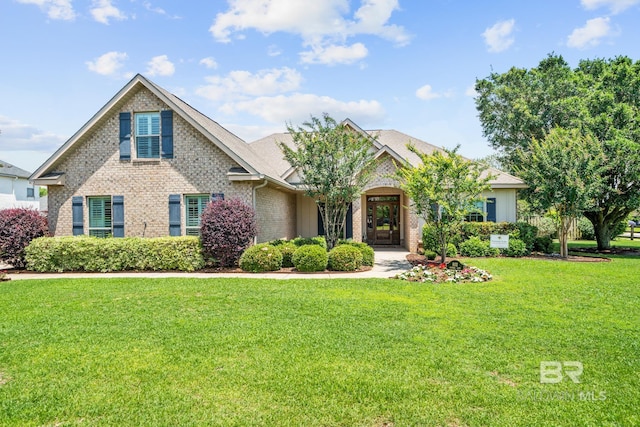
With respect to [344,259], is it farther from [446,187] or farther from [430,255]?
[446,187]

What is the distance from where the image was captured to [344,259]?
12125mm

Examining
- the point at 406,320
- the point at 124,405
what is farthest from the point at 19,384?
the point at 406,320

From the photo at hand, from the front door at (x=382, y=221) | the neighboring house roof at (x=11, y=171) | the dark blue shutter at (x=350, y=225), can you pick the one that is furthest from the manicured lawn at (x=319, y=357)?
the neighboring house roof at (x=11, y=171)

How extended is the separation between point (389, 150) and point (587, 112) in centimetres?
958

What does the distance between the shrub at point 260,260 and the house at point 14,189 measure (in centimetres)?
2584

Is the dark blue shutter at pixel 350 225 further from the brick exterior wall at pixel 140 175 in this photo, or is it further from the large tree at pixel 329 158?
the brick exterior wall at pixel 140 175

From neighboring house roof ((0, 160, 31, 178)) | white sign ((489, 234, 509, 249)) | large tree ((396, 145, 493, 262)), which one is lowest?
white sign ((489, 234, 509, 249))

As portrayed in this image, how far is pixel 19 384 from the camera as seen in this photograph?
4230 millimetres

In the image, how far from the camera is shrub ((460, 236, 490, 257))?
15680 mm

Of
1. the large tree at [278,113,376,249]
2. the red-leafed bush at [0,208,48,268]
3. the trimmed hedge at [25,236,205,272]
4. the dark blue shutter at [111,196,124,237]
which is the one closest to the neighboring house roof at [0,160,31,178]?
the red-leafed bush at [0,208,48,268]

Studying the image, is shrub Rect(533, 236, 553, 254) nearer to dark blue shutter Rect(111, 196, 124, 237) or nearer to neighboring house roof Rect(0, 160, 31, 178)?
dark blue shutter Rect(111, 196, 124, 237)

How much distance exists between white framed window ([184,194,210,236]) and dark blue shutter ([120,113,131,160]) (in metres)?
2.87

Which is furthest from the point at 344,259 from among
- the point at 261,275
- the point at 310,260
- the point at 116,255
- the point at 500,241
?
the point at 116,255

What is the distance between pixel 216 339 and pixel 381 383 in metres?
2.60
